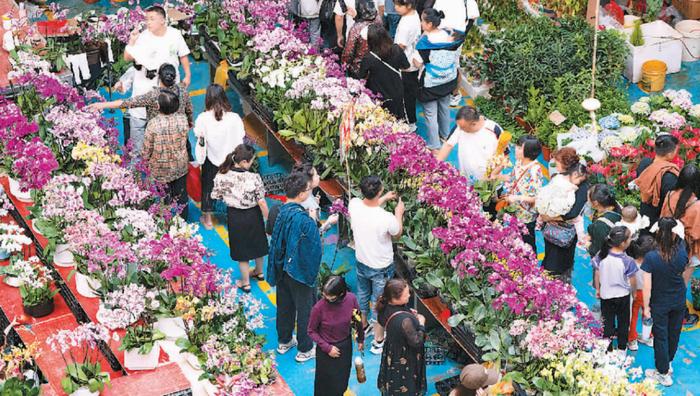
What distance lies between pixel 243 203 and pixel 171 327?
1496mm

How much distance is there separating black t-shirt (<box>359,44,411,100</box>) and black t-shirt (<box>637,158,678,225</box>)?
8.70ft

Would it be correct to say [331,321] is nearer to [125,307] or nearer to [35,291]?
[125,307]

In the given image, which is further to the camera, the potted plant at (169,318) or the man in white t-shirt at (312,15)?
the man in white t-shirt at (312,15)

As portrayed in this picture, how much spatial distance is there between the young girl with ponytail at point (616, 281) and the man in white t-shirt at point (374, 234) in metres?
1.64

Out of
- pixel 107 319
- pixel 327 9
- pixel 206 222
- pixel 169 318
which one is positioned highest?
pixel 107 319

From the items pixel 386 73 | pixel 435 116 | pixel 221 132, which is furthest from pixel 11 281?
pixel 435 116

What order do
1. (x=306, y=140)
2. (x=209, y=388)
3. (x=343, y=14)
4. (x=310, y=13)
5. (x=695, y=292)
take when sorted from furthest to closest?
(x=310, y=13)
(x=343, y=14)
(x=306, y=140)
(x=695, y=292)
(x=209, y=388)

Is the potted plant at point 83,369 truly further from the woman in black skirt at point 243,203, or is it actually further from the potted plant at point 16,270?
the woman in black skirt at point 243,203

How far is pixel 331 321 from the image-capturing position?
903 cm

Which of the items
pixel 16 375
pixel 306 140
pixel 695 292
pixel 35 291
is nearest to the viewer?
pixel 16 375

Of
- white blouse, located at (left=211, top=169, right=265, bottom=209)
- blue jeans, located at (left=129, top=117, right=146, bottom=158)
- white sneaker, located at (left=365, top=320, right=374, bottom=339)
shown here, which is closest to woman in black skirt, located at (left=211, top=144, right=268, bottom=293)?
white blouse, located at (left=211, top=169, right=265, bottom=209)

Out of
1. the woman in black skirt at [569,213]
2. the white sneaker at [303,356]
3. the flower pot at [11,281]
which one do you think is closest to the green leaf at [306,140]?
the white sneaker at [303,356]

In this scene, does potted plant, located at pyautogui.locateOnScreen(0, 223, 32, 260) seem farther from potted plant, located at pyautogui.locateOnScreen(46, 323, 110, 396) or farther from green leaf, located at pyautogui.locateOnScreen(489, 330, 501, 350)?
green leaf, located at pyautogui.locateOnScreen(489, 330, 501, 350)

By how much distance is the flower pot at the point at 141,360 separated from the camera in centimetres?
916
